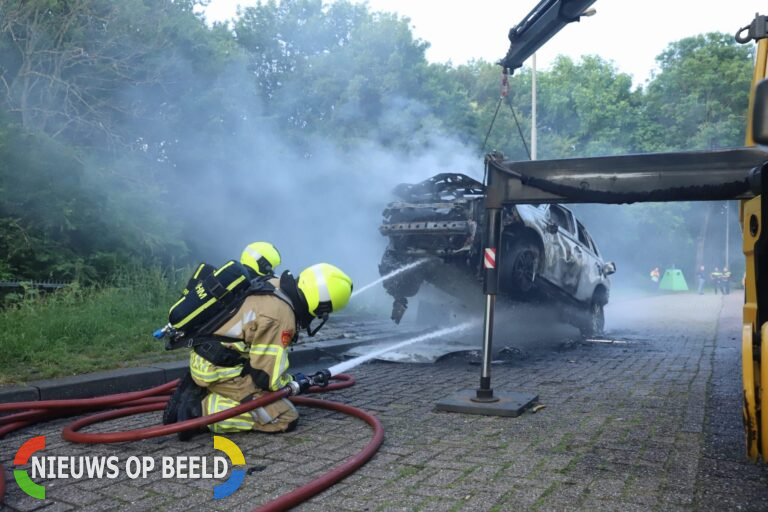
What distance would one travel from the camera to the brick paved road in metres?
2.95

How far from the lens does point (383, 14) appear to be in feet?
69.8

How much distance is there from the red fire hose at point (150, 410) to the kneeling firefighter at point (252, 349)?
18 cm

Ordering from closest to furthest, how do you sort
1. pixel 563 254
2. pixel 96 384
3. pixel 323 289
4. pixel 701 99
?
pixel 323 289 < pixel 96 384 < pixel 563 254 < pixel 701 99

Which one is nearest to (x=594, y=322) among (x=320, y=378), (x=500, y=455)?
(x=320, y=378)

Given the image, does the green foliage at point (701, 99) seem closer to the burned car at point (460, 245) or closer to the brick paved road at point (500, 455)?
the burned car at point (460, 245)

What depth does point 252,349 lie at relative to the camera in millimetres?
4051

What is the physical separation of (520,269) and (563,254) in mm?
1234

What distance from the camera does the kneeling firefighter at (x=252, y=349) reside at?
4039mm

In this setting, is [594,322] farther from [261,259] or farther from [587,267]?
[261,259]

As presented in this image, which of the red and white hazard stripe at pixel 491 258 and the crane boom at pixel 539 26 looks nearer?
the red and white hazard stripe at pixel 491 258

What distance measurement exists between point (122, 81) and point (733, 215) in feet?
126

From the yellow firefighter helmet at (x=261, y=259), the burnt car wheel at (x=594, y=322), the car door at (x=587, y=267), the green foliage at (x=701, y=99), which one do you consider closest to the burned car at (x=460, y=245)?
the car door at (x=587, y=267)

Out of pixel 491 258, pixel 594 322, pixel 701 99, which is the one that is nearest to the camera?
pixel 491 258

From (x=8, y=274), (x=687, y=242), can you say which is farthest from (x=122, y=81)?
(x=687, y=242)
